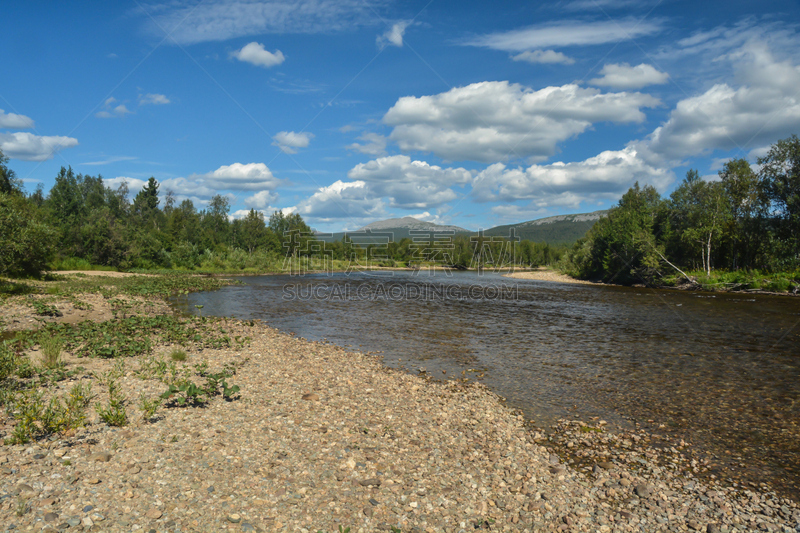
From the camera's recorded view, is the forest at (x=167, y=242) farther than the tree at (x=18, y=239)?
Yes

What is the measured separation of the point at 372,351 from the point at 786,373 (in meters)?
16.0

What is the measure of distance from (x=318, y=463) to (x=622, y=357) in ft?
50.4

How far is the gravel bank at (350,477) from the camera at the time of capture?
5727 millimetres

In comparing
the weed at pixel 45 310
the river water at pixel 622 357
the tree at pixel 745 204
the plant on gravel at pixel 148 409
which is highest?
the tree at pixel 745 204

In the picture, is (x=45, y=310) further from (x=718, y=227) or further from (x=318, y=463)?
(x=718, y=227)

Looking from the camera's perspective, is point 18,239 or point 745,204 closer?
point 18,239

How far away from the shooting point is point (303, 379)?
12.6 meters

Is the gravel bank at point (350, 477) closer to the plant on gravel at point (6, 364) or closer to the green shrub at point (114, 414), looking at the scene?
the green shrub at point (114, 414)

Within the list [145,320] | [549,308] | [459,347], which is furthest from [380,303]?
[145,320]

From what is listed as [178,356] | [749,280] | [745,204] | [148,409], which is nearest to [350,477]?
[148,409]

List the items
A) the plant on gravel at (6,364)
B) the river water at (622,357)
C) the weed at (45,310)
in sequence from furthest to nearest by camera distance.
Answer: the weed at (45,310), the river water at (622,357), the plant on gravel at (6,364)

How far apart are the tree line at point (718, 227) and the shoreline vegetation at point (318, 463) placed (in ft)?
178

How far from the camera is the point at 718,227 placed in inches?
2020

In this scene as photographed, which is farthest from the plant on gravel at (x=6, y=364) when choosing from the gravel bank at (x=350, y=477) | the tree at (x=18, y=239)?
the tree at (x=18, y=239)
